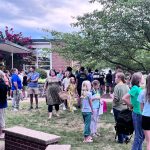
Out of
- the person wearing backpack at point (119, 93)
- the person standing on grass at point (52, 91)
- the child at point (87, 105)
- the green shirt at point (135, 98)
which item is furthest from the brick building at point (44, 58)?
the green shirt at point (135, 98)

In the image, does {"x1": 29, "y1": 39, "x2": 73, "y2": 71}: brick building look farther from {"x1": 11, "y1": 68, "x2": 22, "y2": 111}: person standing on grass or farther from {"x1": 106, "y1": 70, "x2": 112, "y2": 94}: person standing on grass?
{"x1": 11, "y1": 68, "x2": 22, "y2": 111}: person standing on grass

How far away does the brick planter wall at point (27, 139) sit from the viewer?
731 cm

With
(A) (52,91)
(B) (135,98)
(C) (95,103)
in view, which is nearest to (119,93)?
(C) (95,103)

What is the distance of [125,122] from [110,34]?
7427 mm

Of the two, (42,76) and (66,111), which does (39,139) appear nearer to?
(66,111)

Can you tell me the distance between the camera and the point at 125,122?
8.42 m

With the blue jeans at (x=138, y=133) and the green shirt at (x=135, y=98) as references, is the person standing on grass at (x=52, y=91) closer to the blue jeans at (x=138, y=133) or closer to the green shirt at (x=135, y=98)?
the green shirt at (x=135, y=98)

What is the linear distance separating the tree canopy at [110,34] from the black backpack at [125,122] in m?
6.96

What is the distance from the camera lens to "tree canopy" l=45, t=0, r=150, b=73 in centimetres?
1487

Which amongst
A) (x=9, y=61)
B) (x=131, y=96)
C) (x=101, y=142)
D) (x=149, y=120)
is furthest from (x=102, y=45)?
(x=9, y=61)

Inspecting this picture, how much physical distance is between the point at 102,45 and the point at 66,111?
2900 millimetres

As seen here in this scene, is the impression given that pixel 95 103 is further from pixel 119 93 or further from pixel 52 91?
pixel 52 91

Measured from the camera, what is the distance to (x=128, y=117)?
331 inches

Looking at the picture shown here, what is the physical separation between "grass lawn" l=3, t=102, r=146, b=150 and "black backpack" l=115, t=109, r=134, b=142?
0.50m
